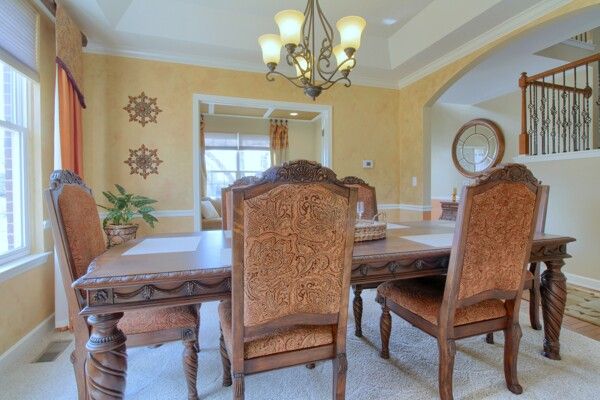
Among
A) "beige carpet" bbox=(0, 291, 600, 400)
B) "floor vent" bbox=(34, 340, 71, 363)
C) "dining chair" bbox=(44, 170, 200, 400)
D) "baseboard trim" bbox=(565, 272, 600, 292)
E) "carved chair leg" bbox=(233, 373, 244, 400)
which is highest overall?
A: "dining chair" bbox=(44, 170, 200, 400)

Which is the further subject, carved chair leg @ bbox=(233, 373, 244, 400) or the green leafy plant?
the green leafy plant

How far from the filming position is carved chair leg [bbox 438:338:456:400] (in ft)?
4.58

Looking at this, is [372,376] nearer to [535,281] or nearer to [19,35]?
[535,281]

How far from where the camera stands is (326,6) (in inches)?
113

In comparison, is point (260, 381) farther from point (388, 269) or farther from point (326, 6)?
point (326, 6)

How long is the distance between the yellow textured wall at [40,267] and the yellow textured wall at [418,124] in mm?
3722

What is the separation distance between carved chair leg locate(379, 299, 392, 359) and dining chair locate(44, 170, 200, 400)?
107cm

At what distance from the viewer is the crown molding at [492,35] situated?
7.80ft

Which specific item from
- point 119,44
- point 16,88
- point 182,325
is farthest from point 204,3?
point 182,325

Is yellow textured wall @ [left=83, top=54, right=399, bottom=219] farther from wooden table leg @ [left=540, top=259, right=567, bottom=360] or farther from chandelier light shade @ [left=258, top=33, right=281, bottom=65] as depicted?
wooden table leg @ [left=540, top=259, right=567, bottom=360]

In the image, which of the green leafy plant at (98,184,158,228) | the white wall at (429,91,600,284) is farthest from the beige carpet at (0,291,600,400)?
the white wall at (429,91,600,284)

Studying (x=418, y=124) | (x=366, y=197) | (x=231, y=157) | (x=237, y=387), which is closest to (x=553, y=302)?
(x=366, y=197)

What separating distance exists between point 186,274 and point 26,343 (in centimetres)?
180

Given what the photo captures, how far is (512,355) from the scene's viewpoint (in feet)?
5.00
